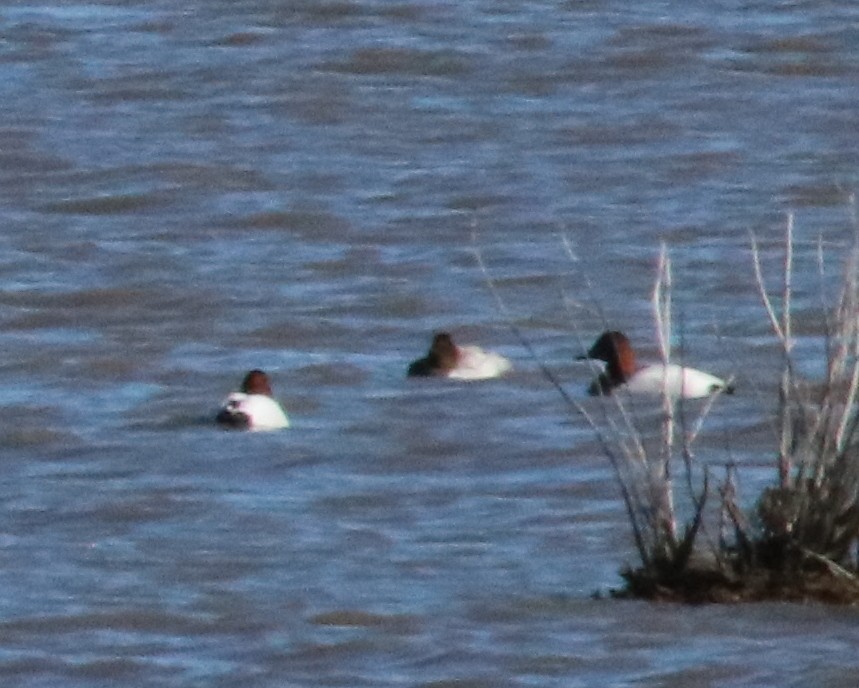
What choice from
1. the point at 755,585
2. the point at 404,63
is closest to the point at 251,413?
the point at 755,585

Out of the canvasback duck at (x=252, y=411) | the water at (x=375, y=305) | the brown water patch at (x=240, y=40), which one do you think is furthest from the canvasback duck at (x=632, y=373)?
the brown water patch at (x=240, y=40)

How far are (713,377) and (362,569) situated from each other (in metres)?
3.57

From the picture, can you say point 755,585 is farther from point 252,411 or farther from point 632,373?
point 632,373

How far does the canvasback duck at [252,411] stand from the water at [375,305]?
9cm

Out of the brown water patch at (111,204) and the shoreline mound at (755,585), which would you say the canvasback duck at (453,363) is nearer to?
the shoreline mound at (755,585)

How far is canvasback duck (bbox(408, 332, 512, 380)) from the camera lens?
527 inches

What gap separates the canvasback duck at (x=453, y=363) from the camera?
43.9ft

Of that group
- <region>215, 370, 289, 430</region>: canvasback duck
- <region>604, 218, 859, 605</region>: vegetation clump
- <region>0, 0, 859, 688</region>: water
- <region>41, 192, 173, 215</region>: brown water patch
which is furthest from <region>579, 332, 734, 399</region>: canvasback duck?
<region>41, 192, 173, 215</region>: brown water patch

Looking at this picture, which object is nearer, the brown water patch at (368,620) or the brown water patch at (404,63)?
the brown water patch at (368,620)

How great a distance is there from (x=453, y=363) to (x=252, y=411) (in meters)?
1.35

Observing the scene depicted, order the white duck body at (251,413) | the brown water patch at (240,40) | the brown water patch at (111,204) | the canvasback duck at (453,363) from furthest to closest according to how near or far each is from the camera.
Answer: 1. the brown water patch at (240,40)
2. the brown water patch at (111,204)
3. the canvasback duck at (453,363)
4. the white duck body at (251,413)

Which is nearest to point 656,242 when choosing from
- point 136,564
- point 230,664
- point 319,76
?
point 319,76

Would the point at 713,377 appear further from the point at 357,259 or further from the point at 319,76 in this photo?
the point at 319,76

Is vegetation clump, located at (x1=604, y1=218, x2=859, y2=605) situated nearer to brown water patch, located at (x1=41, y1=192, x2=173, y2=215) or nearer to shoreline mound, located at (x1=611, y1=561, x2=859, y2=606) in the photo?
shoreline mound, located at (x1=611, y1=561, x2=859, y2=606)
